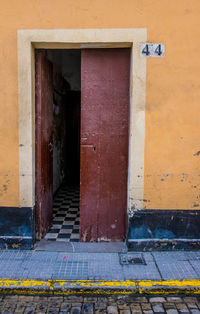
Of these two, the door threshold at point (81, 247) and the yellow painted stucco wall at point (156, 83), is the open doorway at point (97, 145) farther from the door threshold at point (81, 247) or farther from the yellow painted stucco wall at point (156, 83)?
the yellow painted stucco wall at point (156, 83)

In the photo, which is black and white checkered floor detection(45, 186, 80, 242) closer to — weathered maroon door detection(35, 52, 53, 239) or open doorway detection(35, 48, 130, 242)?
open doorway detection(35, 48, 130, 242)

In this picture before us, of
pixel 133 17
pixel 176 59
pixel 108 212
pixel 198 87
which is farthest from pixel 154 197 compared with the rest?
pixel 133 17

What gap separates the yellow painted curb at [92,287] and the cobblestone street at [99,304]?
6 centimetres

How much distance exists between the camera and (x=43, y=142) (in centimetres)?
427

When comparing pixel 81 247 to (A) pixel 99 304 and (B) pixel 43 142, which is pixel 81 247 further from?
(B) pixel 43 142

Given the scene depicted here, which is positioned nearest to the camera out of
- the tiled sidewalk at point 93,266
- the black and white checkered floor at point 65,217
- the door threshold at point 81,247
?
the tiled sidewalk at point 93,266

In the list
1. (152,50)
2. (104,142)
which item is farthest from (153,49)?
(104,142)

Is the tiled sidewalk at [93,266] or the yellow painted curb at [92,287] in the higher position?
the tiled sidewalk at [93,266]

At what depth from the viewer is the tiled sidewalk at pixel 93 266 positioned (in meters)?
3.32

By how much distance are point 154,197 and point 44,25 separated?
292 cm

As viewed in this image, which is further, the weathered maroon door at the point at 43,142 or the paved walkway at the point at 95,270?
the weathered maroon door at the point at 43,142

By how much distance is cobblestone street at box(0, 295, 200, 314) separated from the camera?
2.84 metres

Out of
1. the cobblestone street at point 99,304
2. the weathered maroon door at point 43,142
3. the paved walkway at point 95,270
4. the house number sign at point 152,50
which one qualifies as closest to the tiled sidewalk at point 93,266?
the paved walkway at point 95,270

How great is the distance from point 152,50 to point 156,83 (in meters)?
0.45
